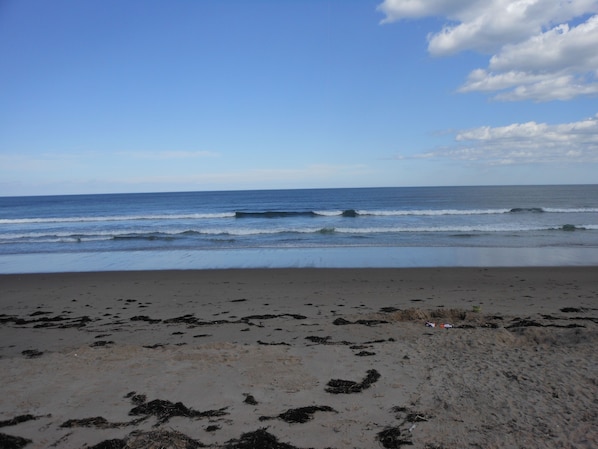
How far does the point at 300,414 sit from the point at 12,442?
2.54 m

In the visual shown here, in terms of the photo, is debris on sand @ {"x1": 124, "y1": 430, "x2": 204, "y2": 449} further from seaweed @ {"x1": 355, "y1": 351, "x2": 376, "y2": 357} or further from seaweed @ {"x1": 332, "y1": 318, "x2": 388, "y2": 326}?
seaweed @ {"x1": 332, "y1": 318, "x2": 388, "y2": 326}

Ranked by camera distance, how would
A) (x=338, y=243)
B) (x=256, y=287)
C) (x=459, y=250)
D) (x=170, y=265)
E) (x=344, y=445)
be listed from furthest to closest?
1. (x=338, y=243)
2. (x=459, y=250)
3. (x=170, y=265)
4. (x=256, y=287)
5. (x=344, y=445)

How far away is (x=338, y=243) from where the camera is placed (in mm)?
21203

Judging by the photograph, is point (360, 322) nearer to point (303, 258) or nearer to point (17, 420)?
point (17, 420)

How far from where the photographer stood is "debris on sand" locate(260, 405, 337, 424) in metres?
4.00

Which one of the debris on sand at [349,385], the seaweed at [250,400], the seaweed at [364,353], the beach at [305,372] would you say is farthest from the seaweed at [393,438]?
the seaweed at [364,353]

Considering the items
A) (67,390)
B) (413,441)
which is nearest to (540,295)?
(413,441)

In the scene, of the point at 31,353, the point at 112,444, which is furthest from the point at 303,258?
→ the point at 112,444

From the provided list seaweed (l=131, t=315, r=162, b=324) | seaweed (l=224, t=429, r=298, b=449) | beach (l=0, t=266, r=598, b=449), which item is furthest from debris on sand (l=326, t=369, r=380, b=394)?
seaweed (l=131, t=315, r=162, b=324)

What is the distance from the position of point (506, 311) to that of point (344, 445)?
6.26 meters

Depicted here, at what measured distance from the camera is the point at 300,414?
13.5 ft

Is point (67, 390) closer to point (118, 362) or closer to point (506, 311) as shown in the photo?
point (118, 362)

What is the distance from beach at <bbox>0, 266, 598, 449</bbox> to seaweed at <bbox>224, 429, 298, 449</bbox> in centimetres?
1

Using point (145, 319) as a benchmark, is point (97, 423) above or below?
above
